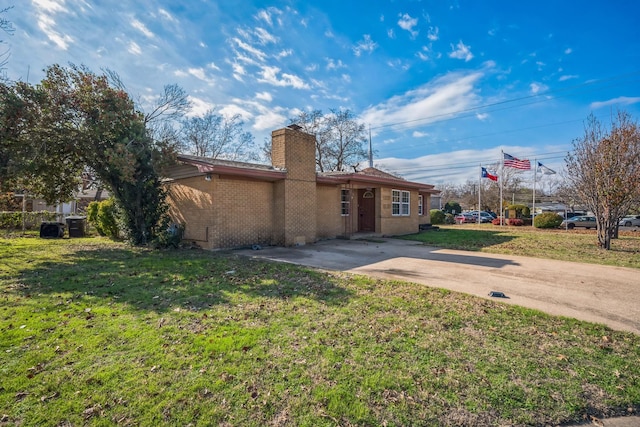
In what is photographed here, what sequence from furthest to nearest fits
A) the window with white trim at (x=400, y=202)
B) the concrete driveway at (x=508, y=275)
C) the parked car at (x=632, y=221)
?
1. the parked car at (x=632, y=221)
2. the window with white trim at (x=400, y=202)
3. the concrete driveway at (x=508, y=275)

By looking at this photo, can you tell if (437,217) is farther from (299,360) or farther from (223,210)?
(299,360)

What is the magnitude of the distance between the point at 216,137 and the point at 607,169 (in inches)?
1238

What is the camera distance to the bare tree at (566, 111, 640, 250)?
1141cm

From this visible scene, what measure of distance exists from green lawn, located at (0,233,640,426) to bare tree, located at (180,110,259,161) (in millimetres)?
28235

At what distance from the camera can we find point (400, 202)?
56.6ft

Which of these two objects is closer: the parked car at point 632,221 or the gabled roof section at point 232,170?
the gabled roof section at point 232,170

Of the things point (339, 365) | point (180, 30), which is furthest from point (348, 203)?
point (339, 365)

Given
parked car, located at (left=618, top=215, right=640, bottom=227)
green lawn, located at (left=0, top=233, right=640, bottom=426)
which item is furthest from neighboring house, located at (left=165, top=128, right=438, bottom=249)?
parked car, located at (left=618, top=215, right=640, bottom=227)

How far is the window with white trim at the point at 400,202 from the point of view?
656 inches

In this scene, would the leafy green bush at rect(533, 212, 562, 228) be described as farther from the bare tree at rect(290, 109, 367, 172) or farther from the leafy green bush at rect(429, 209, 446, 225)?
the bare tree at rect(290, 109, 367, 172)

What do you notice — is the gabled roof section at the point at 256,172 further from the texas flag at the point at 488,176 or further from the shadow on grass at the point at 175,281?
the texas flag at the point at 488,176

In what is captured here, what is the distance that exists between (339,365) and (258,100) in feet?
66.6

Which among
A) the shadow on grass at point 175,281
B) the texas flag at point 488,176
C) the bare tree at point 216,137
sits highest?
the bare tree at point 216,137

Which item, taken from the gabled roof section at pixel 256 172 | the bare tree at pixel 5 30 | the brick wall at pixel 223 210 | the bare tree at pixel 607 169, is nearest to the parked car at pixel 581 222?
the bare tree at pixel 607 169
